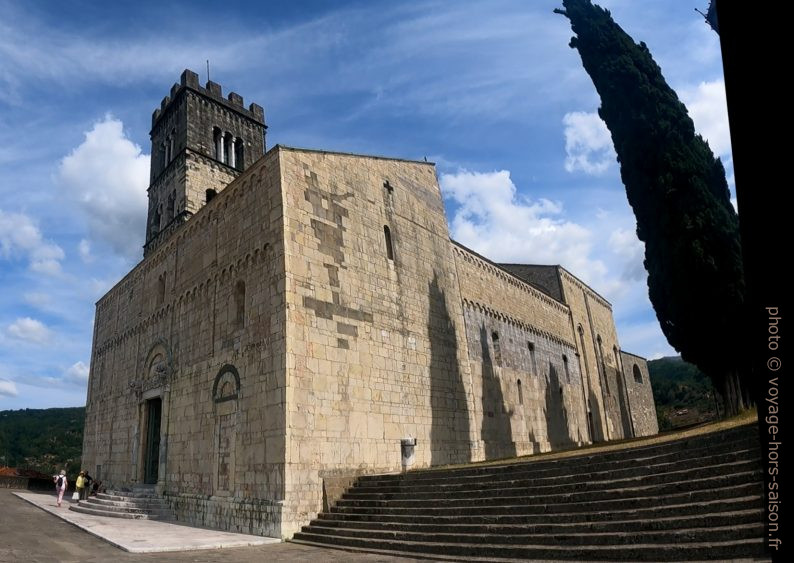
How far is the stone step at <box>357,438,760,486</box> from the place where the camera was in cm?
873

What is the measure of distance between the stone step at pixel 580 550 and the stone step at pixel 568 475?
1921mm

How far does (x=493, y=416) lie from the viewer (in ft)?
64.8

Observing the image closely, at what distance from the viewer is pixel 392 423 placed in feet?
48.4

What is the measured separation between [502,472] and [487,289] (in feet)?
39.4

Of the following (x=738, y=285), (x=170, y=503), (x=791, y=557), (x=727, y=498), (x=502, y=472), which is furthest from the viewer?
(x=170, y=503)

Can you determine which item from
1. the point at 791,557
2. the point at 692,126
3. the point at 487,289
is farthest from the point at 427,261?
the point at 791,557

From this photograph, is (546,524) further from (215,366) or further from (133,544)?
(215,366)

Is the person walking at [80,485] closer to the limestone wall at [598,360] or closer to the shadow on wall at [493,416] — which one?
the shadow on wall at [493,416]

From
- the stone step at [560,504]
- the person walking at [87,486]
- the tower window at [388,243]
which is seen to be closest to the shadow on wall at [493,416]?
the tower window at [388,243]

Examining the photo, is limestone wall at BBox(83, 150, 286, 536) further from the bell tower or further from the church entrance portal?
the bell tower

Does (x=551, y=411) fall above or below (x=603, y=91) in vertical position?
below

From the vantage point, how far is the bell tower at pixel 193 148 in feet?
89.8

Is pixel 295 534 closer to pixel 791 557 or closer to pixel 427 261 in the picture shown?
pixel 427 261

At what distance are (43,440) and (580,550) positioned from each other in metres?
75.7
